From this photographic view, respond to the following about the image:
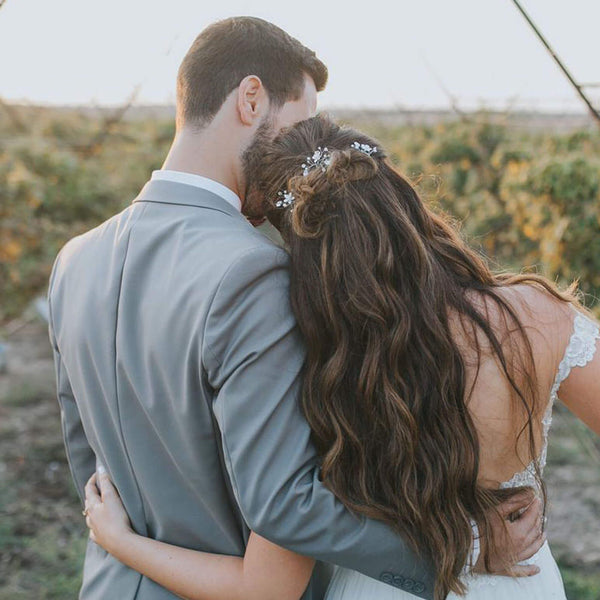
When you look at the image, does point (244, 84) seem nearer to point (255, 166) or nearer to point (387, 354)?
point (255, 166)

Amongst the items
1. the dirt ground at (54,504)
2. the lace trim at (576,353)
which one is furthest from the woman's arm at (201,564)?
the dirt ground at (54,504)

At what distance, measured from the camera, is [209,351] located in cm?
151

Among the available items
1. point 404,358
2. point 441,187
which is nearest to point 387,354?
point 404,358

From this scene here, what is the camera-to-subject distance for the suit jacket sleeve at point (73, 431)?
2.05 metres

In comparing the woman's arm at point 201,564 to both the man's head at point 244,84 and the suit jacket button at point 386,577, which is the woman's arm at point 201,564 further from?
the man's head at point 244,84

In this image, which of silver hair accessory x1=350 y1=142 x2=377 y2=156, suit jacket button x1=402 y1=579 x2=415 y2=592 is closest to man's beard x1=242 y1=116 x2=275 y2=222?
silver hair accessory x1=350 y1=142 x2=377 y2=156

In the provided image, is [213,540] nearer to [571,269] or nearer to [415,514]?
[415,514]

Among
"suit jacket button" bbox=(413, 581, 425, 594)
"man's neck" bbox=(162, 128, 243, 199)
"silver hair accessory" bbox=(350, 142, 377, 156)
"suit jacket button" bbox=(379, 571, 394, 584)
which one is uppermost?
"silver hair accessory" bbox=(350, 142, 377, 156)

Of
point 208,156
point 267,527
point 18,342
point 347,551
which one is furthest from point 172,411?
point 18,342

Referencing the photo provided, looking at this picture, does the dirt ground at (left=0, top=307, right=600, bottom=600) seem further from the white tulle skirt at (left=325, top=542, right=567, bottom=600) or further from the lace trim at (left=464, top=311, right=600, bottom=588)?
the lace trim at (left=464, top=311, right=600, bottom=588)

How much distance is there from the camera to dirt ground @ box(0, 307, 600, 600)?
3.92m

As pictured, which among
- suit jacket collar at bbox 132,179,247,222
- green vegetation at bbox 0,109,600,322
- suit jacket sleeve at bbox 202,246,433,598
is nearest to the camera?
suit jacket sleeve at bbox 202,246,433,598

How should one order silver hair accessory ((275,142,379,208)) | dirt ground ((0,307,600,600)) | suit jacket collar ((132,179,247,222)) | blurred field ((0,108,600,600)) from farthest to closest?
blurred field ((0,108,600,600))
dirt ground ((0,307,600,600))
suit jacket collar ((132,179,247,222))
silver hair accessory ((275,142,379,208))

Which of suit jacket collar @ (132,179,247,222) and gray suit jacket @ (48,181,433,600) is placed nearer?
gray suit jacket @ (48,181,433,600)
